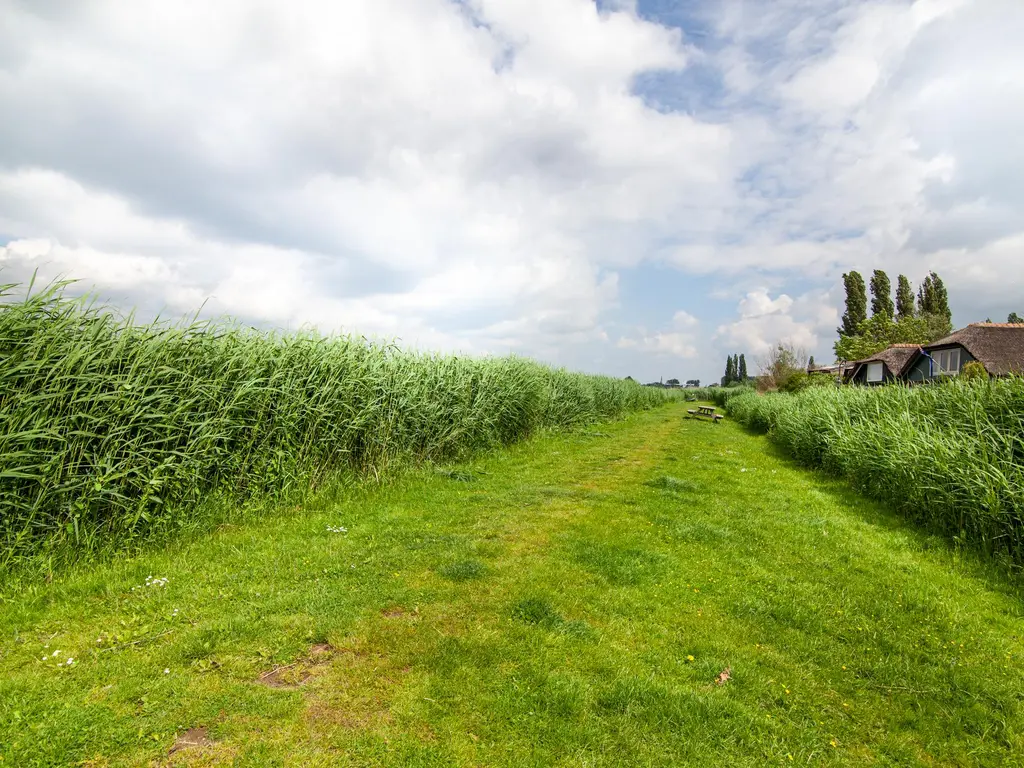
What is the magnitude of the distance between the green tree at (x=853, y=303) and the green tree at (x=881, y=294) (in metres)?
1.18

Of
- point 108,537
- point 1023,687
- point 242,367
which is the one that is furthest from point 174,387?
point 1023,687

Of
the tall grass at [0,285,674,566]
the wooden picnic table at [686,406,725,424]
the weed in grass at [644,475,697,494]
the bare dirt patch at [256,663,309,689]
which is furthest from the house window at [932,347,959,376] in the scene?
the bare dirt patch at [256,663,309,689]

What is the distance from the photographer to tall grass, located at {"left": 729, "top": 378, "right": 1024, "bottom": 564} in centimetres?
656

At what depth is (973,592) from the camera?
546cm

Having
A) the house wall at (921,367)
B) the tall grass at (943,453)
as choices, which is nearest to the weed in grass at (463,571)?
the tall grass at (943,453)

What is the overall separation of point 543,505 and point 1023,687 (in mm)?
5613

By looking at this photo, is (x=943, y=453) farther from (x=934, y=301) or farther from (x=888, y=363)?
(x=934, y=301)

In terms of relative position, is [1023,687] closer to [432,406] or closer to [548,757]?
[548,757]

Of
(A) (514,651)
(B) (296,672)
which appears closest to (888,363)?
(A) (514,651)

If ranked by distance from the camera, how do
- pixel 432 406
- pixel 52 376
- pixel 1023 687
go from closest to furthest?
pixel 1023 687 → pixel 52 376 → pixel 432 406

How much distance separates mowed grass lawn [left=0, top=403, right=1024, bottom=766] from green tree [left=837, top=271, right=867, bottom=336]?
69.2m

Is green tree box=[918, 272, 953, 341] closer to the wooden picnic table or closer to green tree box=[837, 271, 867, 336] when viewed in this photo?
green tree box=[837, 271, 867, 336]

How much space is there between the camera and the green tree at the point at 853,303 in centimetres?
6319

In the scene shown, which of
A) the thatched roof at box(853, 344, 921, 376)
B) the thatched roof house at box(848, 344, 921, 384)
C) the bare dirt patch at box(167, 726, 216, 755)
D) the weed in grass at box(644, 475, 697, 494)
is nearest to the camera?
the bare dirt patch at box(167, 726, 216, 755)
